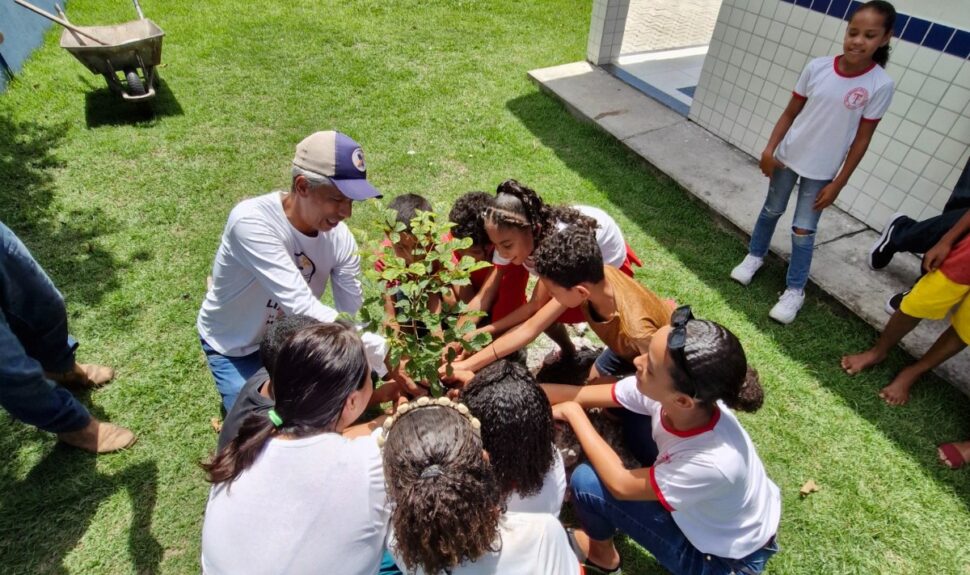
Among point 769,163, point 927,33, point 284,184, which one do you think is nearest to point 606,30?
point 927,33

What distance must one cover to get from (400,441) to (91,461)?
2.47 m

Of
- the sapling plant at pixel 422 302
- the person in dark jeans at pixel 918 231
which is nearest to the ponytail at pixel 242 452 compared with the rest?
the sapling plant at pixel 422 302

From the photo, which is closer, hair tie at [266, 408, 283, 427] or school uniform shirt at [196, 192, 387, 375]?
hair tie at [266, 408, 283, 427]

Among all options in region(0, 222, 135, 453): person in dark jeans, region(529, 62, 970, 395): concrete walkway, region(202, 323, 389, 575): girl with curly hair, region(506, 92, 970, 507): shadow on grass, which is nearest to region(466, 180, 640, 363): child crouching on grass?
region(202, 323, 389, 575): girl with curly hair

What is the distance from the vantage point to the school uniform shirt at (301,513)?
5.12 ft

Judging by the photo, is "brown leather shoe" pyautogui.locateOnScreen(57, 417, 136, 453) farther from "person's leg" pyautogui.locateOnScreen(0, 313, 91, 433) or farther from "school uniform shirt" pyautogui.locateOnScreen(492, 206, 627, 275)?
"school uniform shirt" pyautogui.locateOnScreen(492, 206, 627, 275)

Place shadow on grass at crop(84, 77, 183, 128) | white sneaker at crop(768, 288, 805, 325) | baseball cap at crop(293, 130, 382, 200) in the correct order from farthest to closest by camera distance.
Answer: shadow on grass at crop(84, 77, 183, 128) < white sneaker at crop(768, 288, 805, 325) < baseball cap at crop(293, 130, 382, 200)

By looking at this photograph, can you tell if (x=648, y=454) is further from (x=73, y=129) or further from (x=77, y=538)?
(x=73, y=129)

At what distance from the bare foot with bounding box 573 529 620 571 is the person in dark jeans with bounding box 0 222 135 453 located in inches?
103

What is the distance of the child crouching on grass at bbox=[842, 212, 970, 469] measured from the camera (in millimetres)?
2975

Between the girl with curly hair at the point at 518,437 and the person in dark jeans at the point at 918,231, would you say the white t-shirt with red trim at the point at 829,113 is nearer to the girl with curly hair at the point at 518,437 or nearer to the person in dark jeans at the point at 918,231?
the person in dark jeans at the point at 918,231

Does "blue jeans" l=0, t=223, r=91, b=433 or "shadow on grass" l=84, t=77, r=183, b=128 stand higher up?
"blue jeans" l=0, t=223, r=91, b=433

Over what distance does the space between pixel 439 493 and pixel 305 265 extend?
1.65 meters

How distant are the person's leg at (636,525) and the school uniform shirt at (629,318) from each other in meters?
0.61
